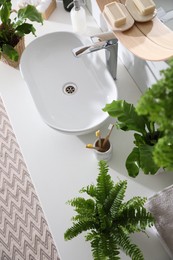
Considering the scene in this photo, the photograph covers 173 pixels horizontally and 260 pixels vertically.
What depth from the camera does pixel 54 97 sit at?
152cm

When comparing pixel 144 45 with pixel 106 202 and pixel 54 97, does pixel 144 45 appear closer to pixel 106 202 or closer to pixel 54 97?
pixel 54 97

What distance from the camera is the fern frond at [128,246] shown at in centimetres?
108

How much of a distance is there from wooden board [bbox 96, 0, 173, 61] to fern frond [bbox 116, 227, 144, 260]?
622 millimetres

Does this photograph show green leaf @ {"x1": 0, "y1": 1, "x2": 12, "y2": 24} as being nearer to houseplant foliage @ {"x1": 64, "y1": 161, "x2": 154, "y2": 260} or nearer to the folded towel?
houseplant foliage @ {"x1": 64, "y1": 161, "x2": 154, "y2": 260}

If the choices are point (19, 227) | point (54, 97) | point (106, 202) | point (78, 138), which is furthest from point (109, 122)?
point (19, 227)

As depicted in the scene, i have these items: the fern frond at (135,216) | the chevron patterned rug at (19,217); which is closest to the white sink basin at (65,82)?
the fern frond at (135,216)

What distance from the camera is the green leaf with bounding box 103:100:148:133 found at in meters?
1.17

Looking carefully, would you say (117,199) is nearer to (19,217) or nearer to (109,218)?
(109,218)

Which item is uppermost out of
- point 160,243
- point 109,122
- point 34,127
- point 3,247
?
point 34,127

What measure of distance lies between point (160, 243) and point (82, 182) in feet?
1.24

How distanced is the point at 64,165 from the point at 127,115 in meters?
0.38

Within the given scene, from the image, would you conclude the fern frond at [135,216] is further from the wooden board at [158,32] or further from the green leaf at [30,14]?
the green leaf at [30,14]

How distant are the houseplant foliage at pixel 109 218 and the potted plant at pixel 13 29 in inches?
30.1

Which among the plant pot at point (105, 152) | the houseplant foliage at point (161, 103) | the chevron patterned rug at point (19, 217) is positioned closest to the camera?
the houseplant foliage at point (161, 103)
